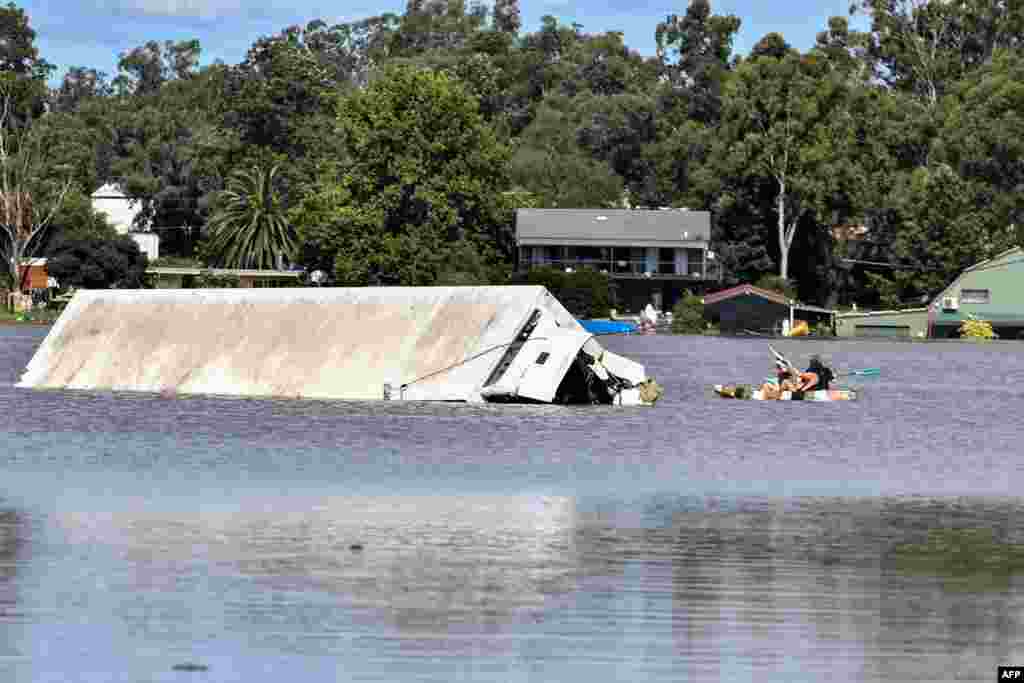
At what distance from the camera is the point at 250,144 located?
181500 millimetres

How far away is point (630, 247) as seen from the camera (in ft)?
495

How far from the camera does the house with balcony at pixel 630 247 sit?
148125 millimetres

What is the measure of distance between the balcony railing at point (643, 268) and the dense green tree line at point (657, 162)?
180 centimetres

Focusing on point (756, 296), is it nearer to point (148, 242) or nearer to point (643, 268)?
point (643, 268)

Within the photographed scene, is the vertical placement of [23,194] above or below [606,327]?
above

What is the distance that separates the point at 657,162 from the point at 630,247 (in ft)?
114

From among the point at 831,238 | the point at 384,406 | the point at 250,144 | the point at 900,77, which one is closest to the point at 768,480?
the point at 384,406

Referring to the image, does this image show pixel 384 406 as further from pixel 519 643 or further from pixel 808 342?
pixel 808 342

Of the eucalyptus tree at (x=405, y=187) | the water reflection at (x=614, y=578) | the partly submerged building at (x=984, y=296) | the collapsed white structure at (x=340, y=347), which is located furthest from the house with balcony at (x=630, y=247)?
the water reflection at (x=614, y=578)

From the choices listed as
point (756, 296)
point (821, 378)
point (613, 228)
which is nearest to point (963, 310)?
point (756, 296)

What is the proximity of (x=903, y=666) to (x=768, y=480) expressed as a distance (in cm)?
1759

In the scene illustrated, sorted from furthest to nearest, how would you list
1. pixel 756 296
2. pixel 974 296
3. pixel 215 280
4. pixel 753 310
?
pixel 215 280, pixel 753 310, pixel 756 296, pixel 974 296

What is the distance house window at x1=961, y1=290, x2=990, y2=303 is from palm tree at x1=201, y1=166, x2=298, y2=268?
5163cm

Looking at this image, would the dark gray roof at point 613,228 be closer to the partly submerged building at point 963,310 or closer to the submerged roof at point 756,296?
the submerged roof at point 756,296
